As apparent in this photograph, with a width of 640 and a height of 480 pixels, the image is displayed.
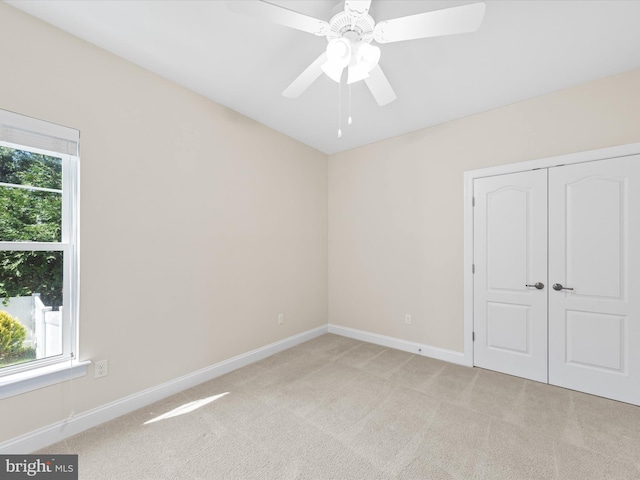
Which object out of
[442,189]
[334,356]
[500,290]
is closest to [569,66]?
[442,189]

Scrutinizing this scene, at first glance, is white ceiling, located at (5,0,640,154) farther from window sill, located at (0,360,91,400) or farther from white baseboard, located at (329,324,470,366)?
white baseboard, located at (329,324,470,366)

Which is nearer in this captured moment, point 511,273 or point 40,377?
point 40,377

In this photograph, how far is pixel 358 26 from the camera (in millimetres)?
1493

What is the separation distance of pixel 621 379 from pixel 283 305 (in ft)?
10.4

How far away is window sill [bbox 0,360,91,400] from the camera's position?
160cm

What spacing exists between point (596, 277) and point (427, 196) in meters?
1.64

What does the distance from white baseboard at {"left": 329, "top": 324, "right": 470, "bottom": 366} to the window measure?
2.95 m

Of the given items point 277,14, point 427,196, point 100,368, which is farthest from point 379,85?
point 100,368

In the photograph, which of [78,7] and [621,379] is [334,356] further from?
[78,7]

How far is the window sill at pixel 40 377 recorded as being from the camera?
62.8 inches

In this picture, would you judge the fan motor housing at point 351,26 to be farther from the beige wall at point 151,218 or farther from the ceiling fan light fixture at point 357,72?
the beige wall at point 151,218

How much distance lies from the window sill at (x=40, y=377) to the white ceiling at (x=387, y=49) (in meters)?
2.21

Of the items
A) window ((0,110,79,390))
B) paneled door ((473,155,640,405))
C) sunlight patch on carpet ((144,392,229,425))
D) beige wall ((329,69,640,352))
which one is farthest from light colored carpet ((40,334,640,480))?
beige wall ((329,69,640,352))

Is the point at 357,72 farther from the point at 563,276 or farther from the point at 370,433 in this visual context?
the point at 563,276
